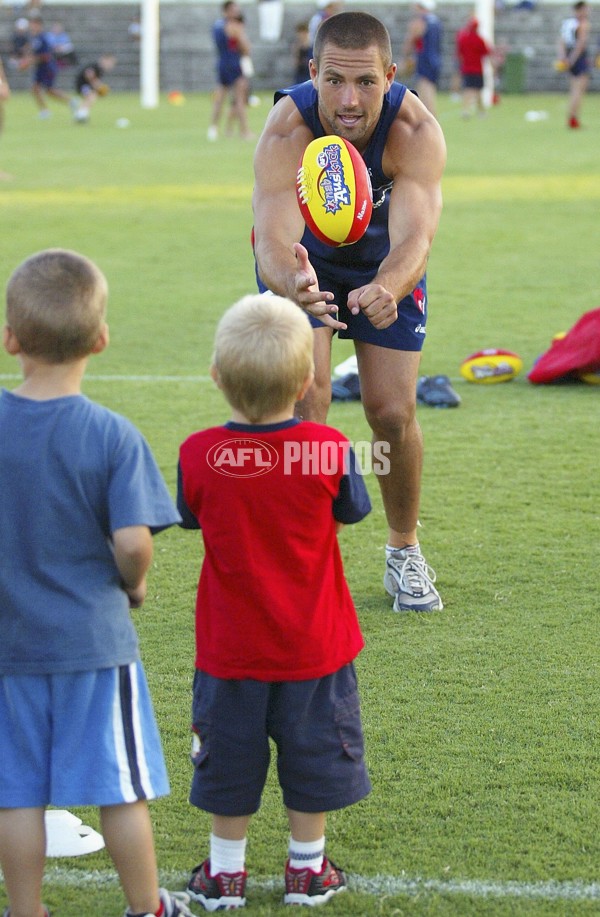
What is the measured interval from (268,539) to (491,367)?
5.80 meters

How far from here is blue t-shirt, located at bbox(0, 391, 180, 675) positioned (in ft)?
9.25

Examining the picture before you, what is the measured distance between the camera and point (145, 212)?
53.8 ft

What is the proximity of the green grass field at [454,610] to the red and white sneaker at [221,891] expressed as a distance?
56 mm

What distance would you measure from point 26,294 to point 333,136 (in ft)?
7.06

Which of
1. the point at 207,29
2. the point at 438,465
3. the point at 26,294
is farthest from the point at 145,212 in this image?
the point at 207,29

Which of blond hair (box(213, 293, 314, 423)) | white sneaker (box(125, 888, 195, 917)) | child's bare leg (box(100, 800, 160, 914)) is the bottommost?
white sneaker (box(125, 888, 195, 917))

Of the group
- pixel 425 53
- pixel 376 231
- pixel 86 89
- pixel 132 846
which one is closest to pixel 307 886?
pixel 132 846

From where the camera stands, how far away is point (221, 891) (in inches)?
124

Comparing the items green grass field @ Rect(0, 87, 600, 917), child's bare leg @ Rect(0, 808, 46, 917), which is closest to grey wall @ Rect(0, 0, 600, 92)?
green grass field @ Rect(0, 87, 600, 917)

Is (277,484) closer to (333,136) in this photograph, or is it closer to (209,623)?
(209,623)

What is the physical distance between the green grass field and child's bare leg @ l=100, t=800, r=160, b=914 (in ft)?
0.86

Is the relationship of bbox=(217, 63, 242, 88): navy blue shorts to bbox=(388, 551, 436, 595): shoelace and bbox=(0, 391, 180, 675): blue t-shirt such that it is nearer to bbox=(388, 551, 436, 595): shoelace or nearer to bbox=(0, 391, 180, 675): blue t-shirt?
bbox=(388, 551, 436, 595): shoelace

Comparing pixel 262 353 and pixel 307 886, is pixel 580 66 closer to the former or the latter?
pixel 262 353

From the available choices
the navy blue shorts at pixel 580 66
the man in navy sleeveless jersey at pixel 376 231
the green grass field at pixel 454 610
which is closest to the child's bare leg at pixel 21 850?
→ the green grass field at pixel 454 610
